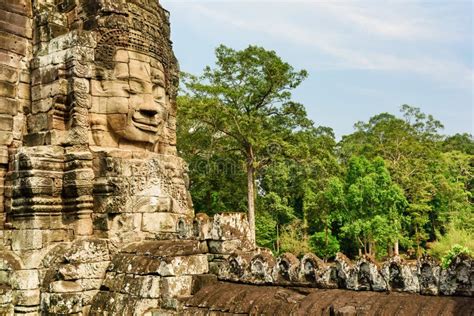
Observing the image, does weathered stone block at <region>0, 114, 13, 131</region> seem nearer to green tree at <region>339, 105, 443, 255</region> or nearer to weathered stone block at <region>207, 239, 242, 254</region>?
weathered stone block at <region>207, 239, 242, 254</region>

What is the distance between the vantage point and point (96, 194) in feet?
20.9

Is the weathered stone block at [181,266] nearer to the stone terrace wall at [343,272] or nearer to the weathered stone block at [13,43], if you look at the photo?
the stone terrace wall at [343,272]

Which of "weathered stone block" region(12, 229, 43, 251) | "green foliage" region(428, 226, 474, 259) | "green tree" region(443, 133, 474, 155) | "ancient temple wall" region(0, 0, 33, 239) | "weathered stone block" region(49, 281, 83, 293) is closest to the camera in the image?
"weathered stone block" region(49, 281, 83, 293)

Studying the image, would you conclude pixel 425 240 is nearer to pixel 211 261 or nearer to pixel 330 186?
pixel 330 186

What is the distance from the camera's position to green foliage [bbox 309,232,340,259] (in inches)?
1136

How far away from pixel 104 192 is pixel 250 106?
69.2ft

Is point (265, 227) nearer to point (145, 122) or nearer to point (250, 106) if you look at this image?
point (250, 106)

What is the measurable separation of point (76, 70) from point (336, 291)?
4.31 meters

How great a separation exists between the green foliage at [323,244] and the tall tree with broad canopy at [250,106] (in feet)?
19.3

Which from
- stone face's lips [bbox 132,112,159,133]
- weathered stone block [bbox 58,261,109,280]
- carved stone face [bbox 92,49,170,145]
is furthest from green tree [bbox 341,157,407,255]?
weathered stone block [bbox 58,261,109,280]

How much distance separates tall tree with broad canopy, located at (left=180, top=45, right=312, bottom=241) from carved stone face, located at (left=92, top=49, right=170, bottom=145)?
1820cm

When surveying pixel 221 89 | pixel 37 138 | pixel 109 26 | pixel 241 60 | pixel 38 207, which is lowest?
pixel 38 207

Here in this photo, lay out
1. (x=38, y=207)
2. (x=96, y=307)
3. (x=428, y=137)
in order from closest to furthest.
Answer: (x=96, y=307)
(x=38, y=207)
(x=428, y=137)

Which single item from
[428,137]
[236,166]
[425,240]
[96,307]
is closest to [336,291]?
[96,307]
